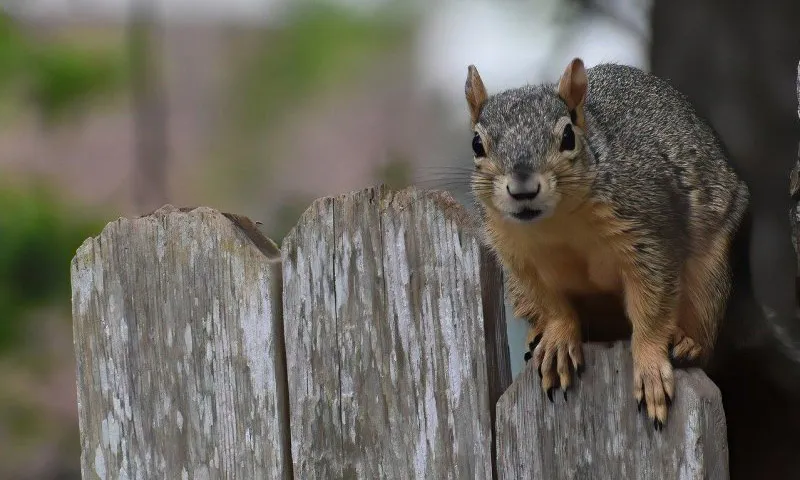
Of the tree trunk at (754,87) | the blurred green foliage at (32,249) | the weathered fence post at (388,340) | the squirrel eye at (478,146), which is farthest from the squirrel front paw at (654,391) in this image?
the blurred green foliage at (32,249)

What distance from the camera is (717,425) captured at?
1103 millimetres

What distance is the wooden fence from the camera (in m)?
1.18

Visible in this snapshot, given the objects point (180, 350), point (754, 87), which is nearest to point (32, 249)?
point (180, 350)

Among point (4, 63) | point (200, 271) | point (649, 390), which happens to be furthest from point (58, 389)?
point (649, 390)

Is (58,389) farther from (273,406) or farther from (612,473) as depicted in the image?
(612,473)

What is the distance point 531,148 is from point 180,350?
0.57 metres

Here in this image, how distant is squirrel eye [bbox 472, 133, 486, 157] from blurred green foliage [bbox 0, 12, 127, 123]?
1366mm

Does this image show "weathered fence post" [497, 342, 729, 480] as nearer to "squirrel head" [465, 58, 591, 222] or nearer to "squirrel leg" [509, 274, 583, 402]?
"squirrel leg" [509, 274, 583, 402]

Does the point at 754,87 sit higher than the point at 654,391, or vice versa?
the point at 754,87

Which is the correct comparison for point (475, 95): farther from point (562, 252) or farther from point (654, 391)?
point (654, 391)

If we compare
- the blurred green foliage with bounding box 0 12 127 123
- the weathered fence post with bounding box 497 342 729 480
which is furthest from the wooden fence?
the blurred green foliage with bounding box 0 12 127 123

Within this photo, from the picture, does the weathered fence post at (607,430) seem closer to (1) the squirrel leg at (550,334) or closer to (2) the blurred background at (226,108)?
(1) the squirrel leg at (550,334)

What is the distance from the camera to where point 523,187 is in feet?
4.20

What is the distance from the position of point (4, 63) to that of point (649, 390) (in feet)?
6.72
